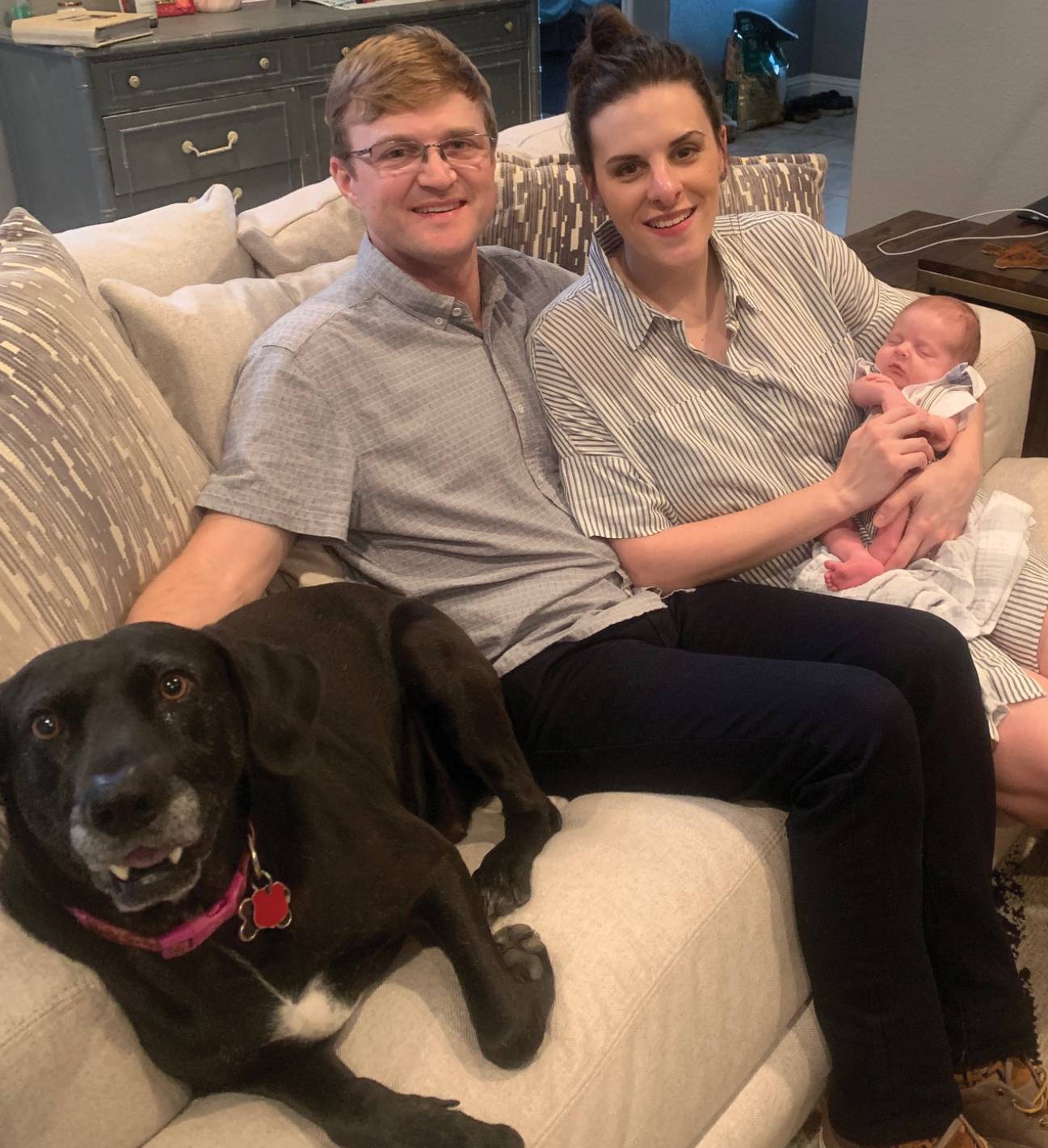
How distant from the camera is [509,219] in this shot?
1.89m

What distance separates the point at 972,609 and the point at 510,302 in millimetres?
780

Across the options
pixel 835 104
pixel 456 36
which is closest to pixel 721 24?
pixel 835 104

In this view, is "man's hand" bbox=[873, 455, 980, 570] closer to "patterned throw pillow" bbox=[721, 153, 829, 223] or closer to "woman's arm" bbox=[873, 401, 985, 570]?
"woman's arm" bbox=[873, 401, 985, 570]

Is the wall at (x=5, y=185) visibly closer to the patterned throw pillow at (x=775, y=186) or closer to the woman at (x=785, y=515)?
the patterned throw pillow at (x=775, y=186)

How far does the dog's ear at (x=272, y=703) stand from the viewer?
970 millimetres

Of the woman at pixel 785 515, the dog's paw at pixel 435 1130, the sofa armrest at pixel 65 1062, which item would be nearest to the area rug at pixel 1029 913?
the woman at pixel 785 515

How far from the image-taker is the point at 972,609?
1.48 meters

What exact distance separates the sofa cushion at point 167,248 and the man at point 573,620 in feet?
0.90

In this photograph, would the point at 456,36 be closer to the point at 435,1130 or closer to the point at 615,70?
the point at 615,70

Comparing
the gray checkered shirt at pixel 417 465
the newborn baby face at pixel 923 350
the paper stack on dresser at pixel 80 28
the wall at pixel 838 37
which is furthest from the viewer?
the wall at pixel 838 37

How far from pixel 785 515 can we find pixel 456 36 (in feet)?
9.71

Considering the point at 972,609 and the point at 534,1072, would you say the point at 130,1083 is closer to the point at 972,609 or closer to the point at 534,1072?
Answer: the point at 534,1072

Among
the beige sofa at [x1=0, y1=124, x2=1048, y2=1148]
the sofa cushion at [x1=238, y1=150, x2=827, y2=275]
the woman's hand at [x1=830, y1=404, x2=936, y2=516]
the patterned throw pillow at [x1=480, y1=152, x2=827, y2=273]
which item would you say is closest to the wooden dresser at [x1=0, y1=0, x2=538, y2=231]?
the sofa cushion at [x1=238, y1=150, x2=827, y2=275]

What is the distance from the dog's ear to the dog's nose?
0.14 m
